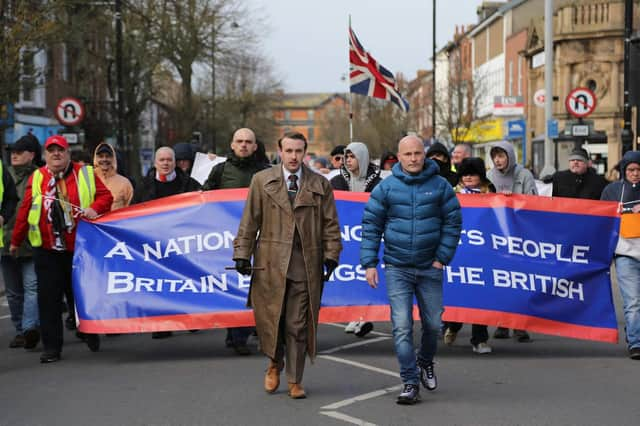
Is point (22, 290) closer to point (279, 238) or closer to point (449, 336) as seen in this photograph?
point (279, 238)

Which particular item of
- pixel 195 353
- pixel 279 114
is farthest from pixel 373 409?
pixel 279 114

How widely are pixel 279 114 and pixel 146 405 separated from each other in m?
75.1

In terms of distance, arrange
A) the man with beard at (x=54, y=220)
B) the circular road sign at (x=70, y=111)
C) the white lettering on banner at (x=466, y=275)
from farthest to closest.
→ the circular road sign at (x=70, y=111), the white lettering on banner at (x=466, y=275), the man with beard at (x=54, y=220)

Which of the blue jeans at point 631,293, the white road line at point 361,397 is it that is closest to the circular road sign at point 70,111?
the blue jeans at point 631,293

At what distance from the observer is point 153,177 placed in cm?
1048

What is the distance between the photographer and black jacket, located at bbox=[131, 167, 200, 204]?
1035 centimetres

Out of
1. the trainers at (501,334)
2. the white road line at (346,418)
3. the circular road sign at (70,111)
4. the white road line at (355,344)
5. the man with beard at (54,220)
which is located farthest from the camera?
the circular road sign at (70,111)

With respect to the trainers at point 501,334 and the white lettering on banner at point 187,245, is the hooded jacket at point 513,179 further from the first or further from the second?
the white lettering on banner at point 187,245

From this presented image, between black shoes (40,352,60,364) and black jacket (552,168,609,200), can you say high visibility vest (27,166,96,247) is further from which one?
black jacket (552,168,609,200)

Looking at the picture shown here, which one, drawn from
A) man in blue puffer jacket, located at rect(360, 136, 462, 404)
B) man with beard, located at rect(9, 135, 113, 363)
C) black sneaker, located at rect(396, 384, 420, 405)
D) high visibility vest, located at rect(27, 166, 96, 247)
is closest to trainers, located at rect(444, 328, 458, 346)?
man in blue puffer jacket, located at rect(360, 136, 462, 404)

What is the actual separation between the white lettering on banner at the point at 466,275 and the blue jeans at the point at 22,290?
151 inches

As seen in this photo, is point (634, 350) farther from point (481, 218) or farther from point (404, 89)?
point (404, 89)

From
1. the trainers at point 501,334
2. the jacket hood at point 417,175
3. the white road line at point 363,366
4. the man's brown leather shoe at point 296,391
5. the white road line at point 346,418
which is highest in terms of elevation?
the jacket hood at point 417,175

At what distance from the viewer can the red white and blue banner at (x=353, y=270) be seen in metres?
9.05
